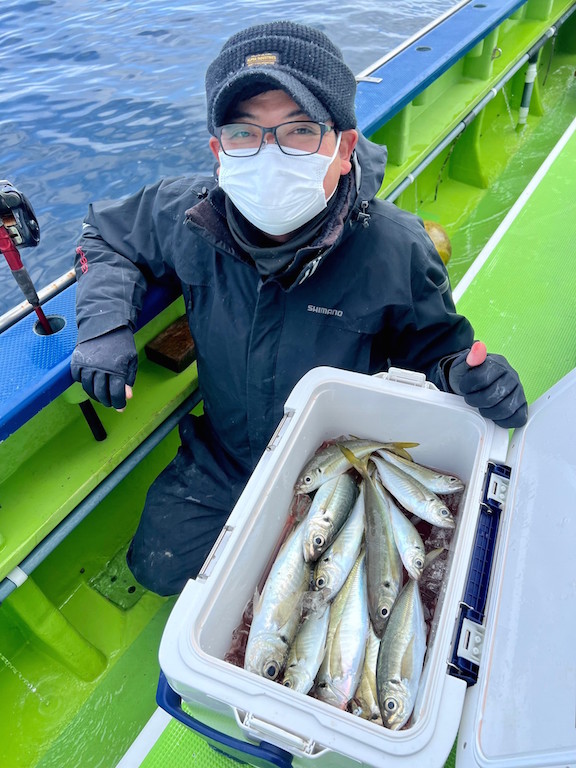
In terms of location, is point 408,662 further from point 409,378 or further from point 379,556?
point 409,378

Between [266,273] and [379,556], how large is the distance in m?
0.94

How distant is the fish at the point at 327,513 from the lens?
61.2 inches

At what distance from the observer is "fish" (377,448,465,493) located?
1659mm

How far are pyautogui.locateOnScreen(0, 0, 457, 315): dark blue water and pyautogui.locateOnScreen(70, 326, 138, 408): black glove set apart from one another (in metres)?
3.04

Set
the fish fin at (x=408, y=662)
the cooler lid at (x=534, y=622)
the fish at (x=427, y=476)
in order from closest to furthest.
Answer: the cooler lid at (x=534, y=622) < the fish fin at (x=408, y=662) < the fish at (x=427, y=476)

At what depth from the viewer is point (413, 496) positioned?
1.65 m

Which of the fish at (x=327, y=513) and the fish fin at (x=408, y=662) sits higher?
the fish at (x=327, y=513)

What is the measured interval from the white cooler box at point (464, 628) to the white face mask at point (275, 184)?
566mm

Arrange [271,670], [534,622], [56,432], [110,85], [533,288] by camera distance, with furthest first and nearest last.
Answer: [110,85], [533,288], [56,432], [271,670], [534,622]

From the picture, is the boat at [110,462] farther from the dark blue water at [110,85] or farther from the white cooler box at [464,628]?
the dark blue water at [110,85]

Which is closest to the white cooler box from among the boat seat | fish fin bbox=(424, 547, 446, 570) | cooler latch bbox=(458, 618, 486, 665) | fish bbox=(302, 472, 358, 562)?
cooler latch bbox=(458, 618, 486, 665)

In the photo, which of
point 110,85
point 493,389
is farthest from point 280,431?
point 110,85

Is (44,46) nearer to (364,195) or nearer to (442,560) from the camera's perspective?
(364,195)

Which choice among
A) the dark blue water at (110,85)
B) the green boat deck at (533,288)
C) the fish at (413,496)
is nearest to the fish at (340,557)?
the fish at (413,496)
